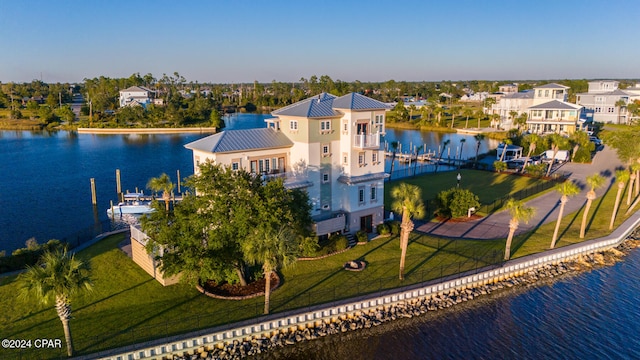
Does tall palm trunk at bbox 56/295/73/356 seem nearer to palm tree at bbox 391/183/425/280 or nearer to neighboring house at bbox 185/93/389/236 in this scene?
neighboring house at bbox 185/93/389/236

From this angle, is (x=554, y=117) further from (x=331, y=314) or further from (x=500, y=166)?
(x=331, y=314)

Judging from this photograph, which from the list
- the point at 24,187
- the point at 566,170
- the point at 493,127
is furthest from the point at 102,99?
the point at 566,170

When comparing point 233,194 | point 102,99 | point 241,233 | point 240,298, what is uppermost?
point 102,99

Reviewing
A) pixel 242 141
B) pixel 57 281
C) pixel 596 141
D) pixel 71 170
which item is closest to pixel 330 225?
pixel 242 141

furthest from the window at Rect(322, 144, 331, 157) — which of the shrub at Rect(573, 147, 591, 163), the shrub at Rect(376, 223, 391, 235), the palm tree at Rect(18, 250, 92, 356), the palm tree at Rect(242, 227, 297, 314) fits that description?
the shrub at Rect(573, 147, 591, 163)

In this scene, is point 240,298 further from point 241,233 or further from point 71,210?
point 71,210

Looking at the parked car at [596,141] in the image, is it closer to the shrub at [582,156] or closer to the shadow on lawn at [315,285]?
the shrub at [582,156]

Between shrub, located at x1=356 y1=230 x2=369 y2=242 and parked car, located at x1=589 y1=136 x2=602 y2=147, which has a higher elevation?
parked car, located at x1=589 y1=136 x2=602 y2=147
